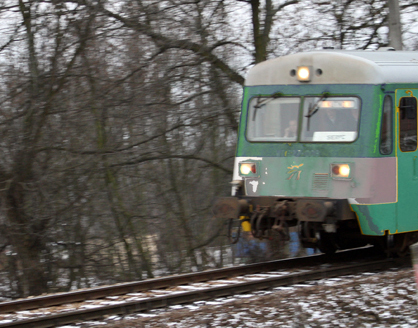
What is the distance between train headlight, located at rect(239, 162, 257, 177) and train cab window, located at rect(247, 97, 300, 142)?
368 mm

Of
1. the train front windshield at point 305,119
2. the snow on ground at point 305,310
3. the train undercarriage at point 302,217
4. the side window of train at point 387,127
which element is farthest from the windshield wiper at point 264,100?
the snow on ground at point 305,310

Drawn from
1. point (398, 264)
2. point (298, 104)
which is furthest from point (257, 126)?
point (398, 264)

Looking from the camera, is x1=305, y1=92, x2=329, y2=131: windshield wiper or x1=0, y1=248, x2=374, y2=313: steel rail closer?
x1=0, y1=248, x2=374, y2=313: steel rail

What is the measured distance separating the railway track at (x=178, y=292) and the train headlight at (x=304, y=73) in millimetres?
2580

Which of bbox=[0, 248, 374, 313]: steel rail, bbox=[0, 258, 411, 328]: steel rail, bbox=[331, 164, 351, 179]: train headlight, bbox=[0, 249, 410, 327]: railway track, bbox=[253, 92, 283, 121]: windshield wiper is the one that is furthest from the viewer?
bbox=[253, 92, 283, 121]: windshield wiper

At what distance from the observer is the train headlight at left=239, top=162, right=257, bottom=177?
8219 millimetres

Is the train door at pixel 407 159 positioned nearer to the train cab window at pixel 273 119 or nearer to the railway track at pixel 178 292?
the railway track at pixel 178 292

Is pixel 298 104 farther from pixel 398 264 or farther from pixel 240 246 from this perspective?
pixel 240 246

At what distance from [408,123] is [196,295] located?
3535 millimetres

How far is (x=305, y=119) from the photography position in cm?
789

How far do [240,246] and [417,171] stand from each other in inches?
227

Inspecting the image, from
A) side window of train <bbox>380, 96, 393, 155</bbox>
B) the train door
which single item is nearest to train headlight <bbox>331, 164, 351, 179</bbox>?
side window of train <bbox>380, 96, 393, 155</bbox>

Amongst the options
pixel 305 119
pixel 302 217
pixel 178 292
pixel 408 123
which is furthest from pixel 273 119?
pixel 178 292

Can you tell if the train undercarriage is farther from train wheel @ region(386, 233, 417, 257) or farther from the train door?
the train door
